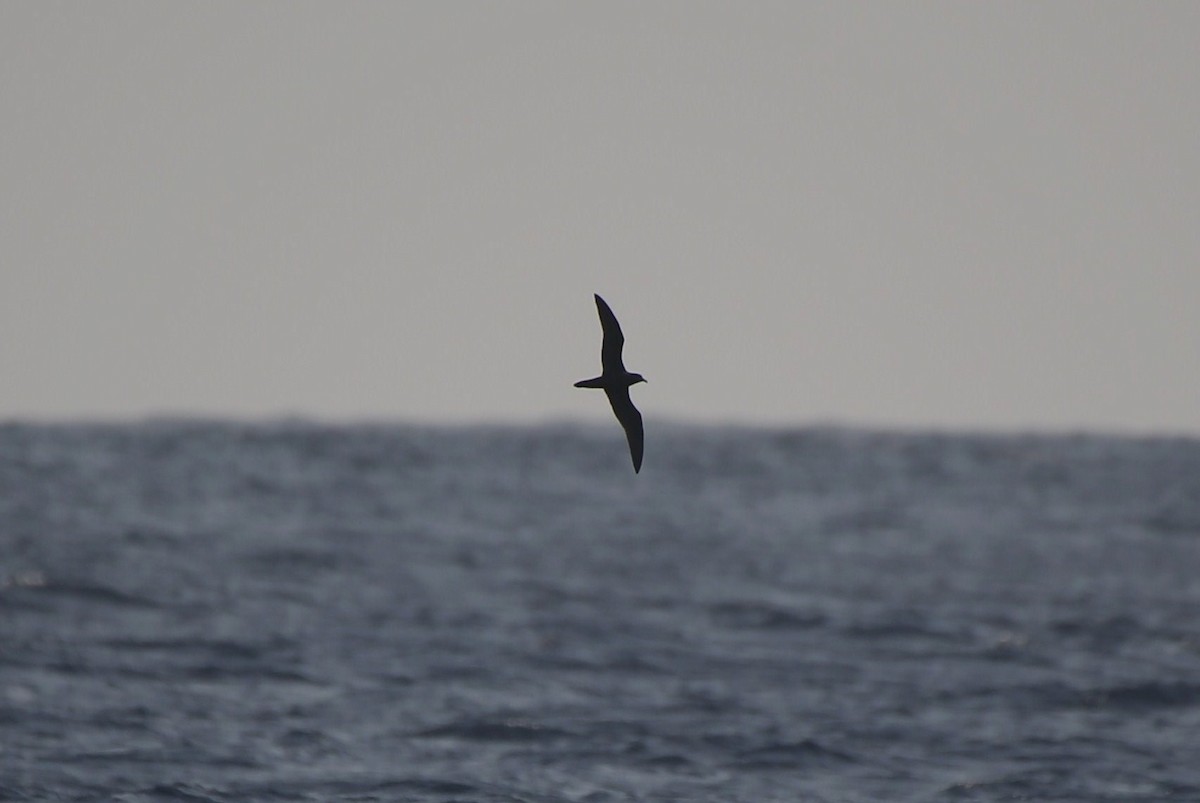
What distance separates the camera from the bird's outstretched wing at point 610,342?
12570mm

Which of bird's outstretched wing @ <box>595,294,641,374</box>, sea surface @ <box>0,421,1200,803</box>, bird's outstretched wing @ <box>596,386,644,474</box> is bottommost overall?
sea surface @ <box>0,421,1200,803</box>

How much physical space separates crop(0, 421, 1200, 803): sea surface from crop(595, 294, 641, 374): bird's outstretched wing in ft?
31.9

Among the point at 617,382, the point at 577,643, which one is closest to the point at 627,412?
the point at 617,382

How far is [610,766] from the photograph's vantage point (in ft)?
76.5

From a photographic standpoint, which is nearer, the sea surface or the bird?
the bird

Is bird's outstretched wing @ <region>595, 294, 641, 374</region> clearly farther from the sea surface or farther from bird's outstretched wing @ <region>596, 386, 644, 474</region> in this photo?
the sea surface

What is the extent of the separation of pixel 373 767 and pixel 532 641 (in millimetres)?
10677

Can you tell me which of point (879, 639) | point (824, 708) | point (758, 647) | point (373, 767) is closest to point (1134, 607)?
point (879, 639)

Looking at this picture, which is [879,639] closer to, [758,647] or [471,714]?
[758,647]

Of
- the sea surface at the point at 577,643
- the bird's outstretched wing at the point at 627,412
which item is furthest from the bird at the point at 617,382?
the sea surface at the point at 577,643

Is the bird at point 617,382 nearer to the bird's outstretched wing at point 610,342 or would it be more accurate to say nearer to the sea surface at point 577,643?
the bird's outstretched wing at point 610,342

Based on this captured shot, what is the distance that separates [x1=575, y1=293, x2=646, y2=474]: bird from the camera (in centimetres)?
1278

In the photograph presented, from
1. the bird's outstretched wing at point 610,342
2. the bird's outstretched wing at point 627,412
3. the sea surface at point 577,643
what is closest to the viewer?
the bird's outstretched wing at point 610,342

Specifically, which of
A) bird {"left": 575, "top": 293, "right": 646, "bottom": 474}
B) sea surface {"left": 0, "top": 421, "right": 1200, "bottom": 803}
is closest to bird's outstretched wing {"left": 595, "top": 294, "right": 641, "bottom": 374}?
bird {"left": 575, "top": 293, "right": 646, "bottom": 474}
